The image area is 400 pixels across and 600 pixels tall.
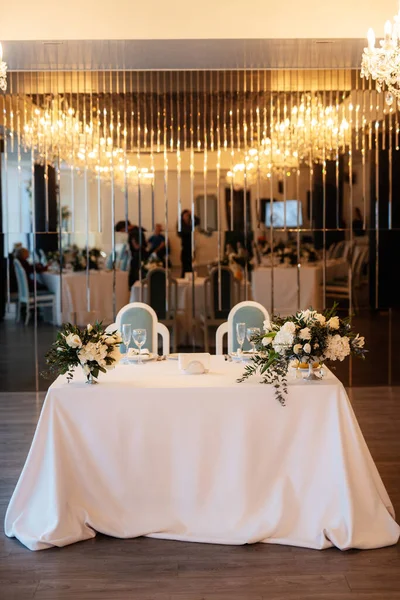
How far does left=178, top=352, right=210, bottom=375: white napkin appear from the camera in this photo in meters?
4.69

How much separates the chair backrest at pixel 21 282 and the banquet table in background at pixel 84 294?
192 millimetres

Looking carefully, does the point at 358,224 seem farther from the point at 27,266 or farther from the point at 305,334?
the point at 305,334

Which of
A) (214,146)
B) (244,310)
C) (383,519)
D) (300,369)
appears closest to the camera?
(383,519)

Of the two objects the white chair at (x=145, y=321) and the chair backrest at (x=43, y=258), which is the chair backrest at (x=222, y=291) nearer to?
the chair backrest at (x=43, y=258)

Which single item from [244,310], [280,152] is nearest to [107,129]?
[280,152]

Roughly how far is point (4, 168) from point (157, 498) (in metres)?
5.09

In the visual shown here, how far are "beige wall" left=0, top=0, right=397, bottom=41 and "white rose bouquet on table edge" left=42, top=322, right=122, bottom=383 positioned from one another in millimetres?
3297

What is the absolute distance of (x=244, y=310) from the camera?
20.5ft

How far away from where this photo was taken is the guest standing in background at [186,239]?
8.48 metres

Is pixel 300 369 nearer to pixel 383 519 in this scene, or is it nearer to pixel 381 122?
pixel 383 519

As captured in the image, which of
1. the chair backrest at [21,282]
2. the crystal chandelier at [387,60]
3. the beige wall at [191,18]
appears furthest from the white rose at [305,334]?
the chair backrest at [21,282]

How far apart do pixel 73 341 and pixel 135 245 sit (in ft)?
13.9

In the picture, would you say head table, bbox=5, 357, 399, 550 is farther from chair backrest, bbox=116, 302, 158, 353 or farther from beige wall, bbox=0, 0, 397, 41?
beige wall, bbox=0, 0, 397, 41

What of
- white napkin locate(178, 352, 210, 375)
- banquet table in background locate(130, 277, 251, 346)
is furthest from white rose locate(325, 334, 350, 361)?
banquet table in background locate(130, 277, 251, 346)
